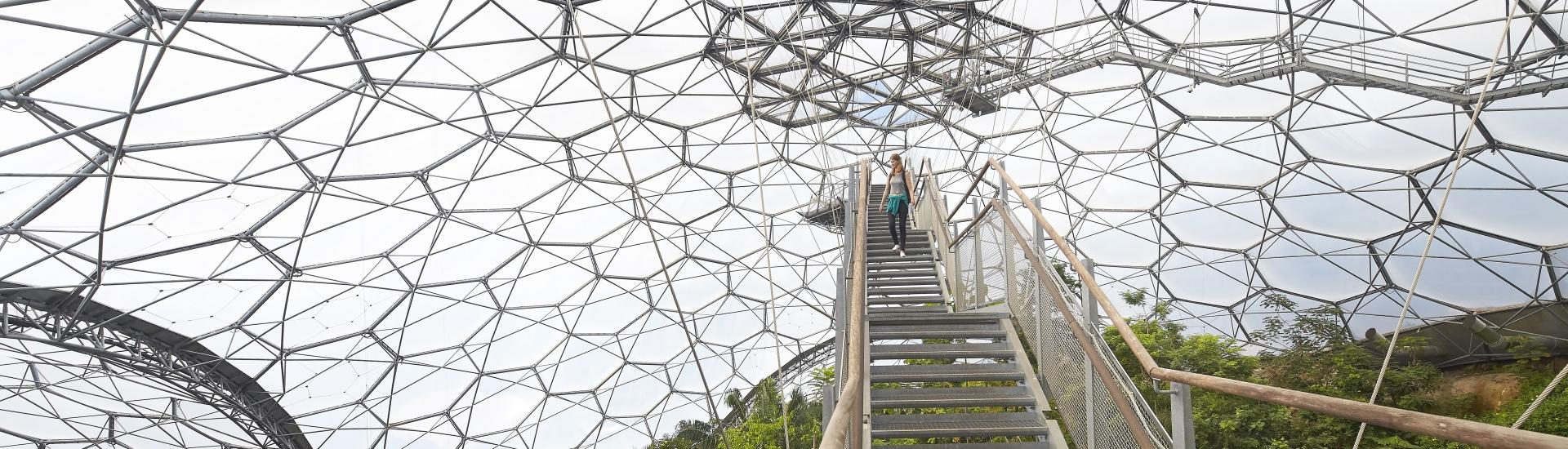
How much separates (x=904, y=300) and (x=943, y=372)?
3967mm

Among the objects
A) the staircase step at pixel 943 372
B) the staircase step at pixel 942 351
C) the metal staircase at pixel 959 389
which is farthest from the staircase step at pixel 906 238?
the staircase step at pixel 943 372

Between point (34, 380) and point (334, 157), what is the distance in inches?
566

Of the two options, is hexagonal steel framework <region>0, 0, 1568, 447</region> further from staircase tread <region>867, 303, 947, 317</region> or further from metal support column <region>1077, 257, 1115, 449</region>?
metal support column <region>1077, 257, 1115, 449</region>

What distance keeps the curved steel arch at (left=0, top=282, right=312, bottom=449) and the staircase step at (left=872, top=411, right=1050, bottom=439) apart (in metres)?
20.3

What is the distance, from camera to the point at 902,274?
41.8 ft

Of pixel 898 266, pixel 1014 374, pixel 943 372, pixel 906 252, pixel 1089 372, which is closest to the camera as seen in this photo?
pixel 1089 372

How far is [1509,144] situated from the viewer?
58.0ft

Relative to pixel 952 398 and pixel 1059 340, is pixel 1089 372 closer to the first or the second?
pixel 1059 340

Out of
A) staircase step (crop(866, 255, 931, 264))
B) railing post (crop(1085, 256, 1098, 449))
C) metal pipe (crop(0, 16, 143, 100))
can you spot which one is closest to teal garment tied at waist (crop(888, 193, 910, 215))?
staircase step (crop(866, 255, 931, 264))

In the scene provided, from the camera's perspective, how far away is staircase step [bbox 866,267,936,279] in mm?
12555

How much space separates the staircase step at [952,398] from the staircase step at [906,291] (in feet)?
13.8

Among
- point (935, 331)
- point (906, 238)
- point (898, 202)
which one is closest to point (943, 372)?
point (935, 331)

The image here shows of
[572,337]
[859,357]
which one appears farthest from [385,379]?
[859,357]

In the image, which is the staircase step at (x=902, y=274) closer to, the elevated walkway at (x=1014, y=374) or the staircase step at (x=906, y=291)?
the staircase step at (x=906, y=291)
